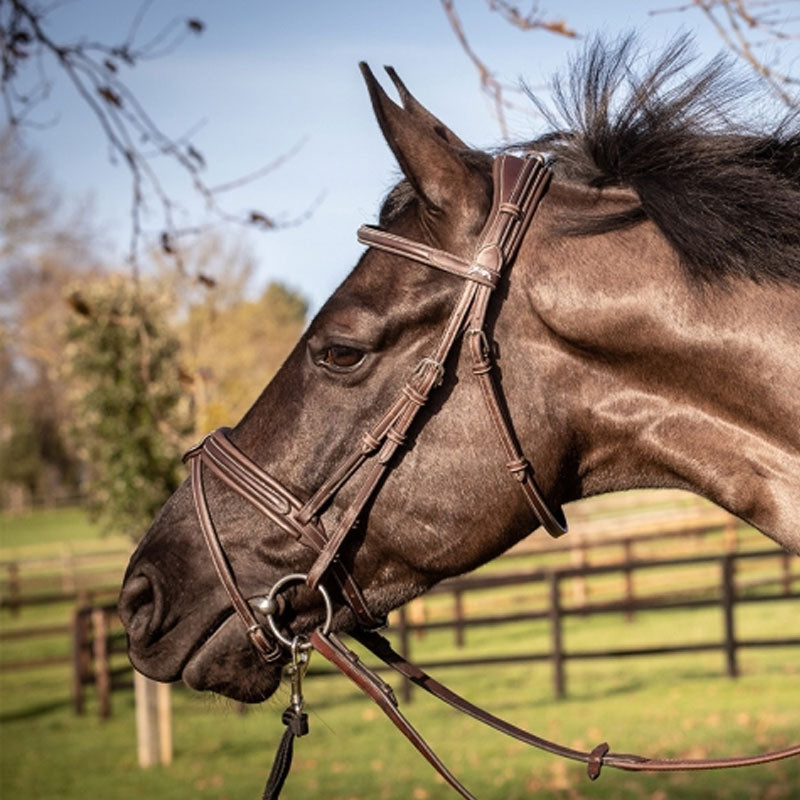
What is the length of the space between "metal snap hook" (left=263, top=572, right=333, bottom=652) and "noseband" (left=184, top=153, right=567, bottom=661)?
3 centimetres

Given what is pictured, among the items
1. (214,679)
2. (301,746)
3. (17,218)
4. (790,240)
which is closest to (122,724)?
(301,746)

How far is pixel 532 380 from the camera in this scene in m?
2.43

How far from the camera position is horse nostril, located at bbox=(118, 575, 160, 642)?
8.36 ft

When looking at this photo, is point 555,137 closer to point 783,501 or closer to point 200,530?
point 783,501

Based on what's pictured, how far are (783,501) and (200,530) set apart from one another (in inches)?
55.4

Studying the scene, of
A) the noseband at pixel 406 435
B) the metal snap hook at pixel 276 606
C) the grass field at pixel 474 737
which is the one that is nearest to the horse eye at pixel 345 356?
the noseband at pixel 406 435

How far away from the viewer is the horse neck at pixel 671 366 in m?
2.33

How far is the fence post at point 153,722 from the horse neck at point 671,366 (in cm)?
1014

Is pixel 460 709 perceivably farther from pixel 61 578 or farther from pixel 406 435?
pixel 61 578

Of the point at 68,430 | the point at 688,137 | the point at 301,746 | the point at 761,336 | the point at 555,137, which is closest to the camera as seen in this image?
the point at 761,336

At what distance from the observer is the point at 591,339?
7.90ft

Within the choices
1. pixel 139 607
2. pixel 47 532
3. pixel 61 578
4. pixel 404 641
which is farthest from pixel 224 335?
pixel 139 607

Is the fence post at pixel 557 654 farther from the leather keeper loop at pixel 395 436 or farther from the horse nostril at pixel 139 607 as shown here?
the leather keeper loop at pixel 395 436

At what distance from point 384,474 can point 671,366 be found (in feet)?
2.39
